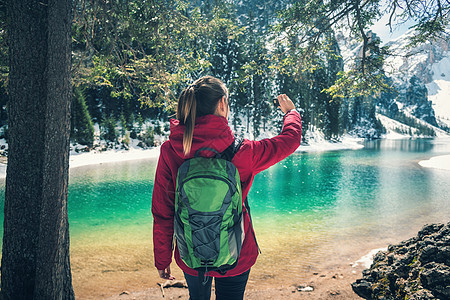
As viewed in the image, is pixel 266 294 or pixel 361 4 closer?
pixel 266 294

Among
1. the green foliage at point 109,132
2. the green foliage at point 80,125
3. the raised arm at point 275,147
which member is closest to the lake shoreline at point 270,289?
the raised arm at point 275,147

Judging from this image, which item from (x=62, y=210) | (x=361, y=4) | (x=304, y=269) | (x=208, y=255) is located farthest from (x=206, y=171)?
(x=304, y=269)

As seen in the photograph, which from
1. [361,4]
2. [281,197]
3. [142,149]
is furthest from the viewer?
[142,149]

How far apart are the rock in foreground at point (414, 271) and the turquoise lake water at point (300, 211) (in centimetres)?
217

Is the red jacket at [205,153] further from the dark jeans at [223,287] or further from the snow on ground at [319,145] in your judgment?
the snow on ground at [319,145]

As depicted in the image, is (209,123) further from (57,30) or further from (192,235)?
(57,30)

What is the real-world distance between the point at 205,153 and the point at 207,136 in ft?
0.35

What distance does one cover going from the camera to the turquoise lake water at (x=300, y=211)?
767cm

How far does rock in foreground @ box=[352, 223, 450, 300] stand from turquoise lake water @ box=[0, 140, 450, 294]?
2170 mm

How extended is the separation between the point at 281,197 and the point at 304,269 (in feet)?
25.2

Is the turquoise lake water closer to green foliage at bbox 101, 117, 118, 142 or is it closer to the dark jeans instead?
the dark jeans

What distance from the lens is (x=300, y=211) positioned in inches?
452

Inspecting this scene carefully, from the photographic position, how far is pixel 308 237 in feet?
27.7

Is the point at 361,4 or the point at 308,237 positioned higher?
the point at 361,4
